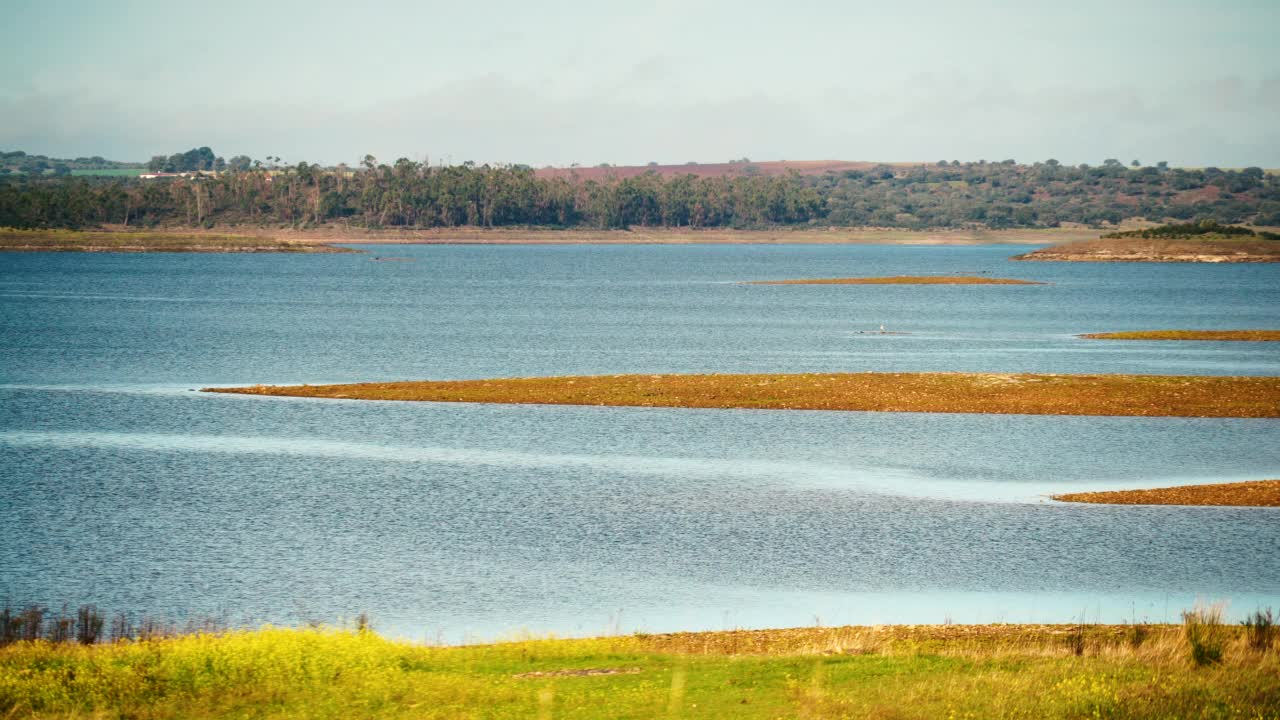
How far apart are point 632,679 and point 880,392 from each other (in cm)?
4063

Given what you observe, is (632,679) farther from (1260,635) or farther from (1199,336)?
(1199,336)

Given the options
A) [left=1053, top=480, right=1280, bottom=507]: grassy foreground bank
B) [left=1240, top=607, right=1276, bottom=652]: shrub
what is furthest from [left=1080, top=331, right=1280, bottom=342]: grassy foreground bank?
[left=1240, top=607, right=1276, bottom=652]: shrub

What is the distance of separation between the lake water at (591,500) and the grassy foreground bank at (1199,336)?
5.68m

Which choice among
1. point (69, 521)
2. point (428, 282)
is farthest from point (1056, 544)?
point (428, 282)

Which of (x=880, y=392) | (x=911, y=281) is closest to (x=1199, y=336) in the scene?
(x=880, y=392)

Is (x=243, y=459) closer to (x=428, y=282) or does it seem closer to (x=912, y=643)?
(x=912, y=643)

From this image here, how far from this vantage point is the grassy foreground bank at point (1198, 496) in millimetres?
35875

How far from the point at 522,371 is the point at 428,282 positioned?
105 metres

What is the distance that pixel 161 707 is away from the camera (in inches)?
631

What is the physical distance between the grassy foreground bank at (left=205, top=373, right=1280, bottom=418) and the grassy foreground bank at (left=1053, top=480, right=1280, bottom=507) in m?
16.0

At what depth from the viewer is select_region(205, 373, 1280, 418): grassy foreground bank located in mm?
54375

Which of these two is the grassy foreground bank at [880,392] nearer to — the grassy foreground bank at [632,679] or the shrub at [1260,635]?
the shrub at [1260,635]

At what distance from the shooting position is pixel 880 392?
57.2 m

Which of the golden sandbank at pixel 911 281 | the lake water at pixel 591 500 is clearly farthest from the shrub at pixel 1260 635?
the golden sandbank at pixel 911 281
